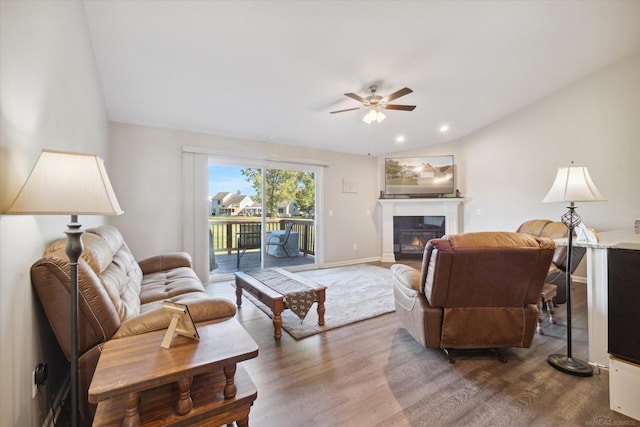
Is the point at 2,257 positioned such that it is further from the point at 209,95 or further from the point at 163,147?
the point at 163,147

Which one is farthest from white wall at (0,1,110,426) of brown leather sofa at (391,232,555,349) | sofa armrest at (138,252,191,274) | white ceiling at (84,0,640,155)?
brown leather sofa at (391,232,555,349)

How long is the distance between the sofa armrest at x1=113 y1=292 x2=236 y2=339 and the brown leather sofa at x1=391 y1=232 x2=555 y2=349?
4.64ft

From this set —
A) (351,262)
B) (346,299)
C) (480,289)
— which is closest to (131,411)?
(480,289)

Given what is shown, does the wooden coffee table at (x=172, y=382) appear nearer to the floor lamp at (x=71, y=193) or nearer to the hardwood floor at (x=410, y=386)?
the floor lamp at (x=71, y=193)

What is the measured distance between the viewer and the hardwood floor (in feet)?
4.97

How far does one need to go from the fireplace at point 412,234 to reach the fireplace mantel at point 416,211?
0.69ft

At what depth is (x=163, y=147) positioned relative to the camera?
4.01 metres

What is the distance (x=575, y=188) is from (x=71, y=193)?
301 centimetres

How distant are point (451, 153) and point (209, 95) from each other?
5085mm

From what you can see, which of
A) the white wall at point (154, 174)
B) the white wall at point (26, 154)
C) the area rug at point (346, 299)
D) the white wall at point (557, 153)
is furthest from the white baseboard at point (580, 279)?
the white wall at point (26, 154)

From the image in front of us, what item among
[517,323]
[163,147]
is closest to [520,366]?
[517,323]

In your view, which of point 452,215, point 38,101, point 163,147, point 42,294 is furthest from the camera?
point 452,215

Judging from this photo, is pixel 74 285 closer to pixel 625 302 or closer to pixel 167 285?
pixel 167 285

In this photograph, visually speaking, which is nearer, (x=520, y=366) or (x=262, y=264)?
(x=520, y=366)
